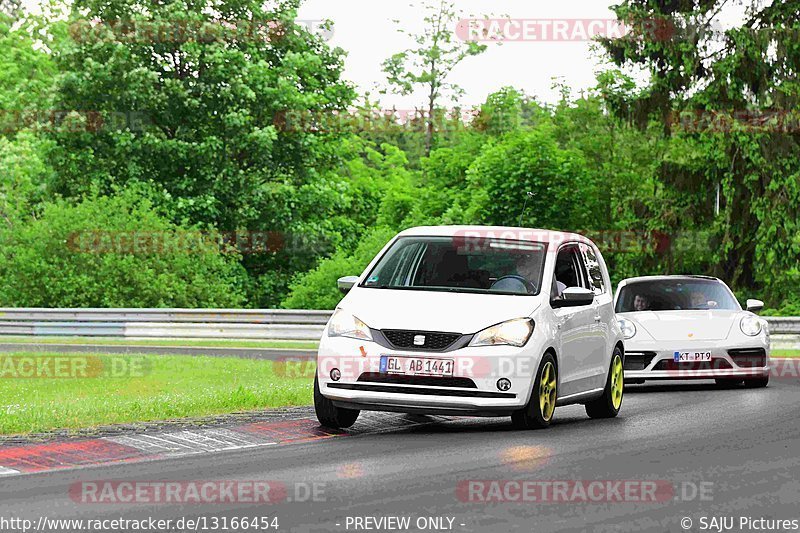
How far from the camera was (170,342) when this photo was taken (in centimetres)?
3388

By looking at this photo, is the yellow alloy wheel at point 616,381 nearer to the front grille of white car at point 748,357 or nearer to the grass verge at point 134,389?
the grass verge at point 134,389

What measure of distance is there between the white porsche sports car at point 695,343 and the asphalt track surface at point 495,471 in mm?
3486

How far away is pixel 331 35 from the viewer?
51.6 meters

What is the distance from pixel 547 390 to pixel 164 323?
77.0ft

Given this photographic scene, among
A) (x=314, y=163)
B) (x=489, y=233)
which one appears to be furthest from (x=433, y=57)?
(x=489, y=233)

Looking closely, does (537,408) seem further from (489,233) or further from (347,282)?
(347,282)

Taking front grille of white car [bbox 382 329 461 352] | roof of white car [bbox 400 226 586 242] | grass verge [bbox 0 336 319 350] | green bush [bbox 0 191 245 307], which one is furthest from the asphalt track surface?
green bush [bbox 0 191 245 307]

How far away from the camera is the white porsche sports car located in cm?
1819

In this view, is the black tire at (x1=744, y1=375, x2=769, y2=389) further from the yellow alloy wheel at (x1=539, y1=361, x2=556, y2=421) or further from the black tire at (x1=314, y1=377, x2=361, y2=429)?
the black tire at (x1=314, y1=377, x2=361, y2=429)

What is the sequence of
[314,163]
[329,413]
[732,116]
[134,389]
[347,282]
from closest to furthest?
[329,413] < [347,282] < [134,389] < [732,116] < [314,163]

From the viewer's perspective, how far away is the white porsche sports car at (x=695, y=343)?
59.7ft

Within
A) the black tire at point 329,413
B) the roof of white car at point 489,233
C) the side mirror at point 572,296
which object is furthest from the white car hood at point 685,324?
the black tire at point 329,413

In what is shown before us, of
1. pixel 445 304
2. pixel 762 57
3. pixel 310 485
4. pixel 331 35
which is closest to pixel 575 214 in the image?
pixel 762 57

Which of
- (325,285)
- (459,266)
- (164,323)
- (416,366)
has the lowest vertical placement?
(164,323)
